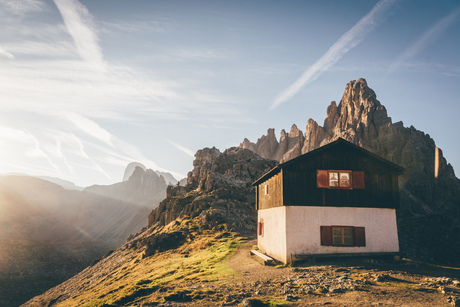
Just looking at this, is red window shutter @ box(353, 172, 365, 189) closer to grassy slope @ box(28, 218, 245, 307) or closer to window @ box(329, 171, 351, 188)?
window @ box(329, 171, 351, 188)

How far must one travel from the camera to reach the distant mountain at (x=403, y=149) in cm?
7885

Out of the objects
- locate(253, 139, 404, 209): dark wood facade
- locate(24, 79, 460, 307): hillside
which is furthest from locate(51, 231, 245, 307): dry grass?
locate(253, 139, 404, 209): dark wood facade

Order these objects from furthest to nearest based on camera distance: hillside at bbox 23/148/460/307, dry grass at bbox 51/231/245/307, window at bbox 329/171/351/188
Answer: window at bbox 329/171/351/188 < dry grass at bbox 51/231/245/307 < hillside at bbox 23/148/460/307

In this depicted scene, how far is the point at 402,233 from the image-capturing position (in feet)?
179

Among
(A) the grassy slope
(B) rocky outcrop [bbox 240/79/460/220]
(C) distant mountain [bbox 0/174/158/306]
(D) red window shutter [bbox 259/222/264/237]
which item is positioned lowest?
(C) distant mountain [bbox 0/174/158/306]

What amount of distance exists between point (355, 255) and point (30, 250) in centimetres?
11307

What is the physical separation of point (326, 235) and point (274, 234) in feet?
16.9

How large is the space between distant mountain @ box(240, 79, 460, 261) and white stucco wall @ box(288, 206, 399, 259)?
137ft

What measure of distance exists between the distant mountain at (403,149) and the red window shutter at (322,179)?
4552 cm

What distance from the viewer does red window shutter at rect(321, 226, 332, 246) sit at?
24359mm

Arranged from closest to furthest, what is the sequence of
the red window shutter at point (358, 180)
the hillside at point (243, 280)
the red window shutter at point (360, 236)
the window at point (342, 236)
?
the hillside at point (243, 280) < the window at point (342, 236) < the red window shutter at point (360, 236) < the red window shutter at point (358, 180)

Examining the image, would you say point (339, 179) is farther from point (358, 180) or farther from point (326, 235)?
point (326, 235)

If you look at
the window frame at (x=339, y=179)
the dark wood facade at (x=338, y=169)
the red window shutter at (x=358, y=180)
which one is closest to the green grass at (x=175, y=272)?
the dark wood facade at (x=338, y=169)

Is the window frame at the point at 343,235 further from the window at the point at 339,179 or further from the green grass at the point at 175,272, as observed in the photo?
the green grass at the point at 175,272
